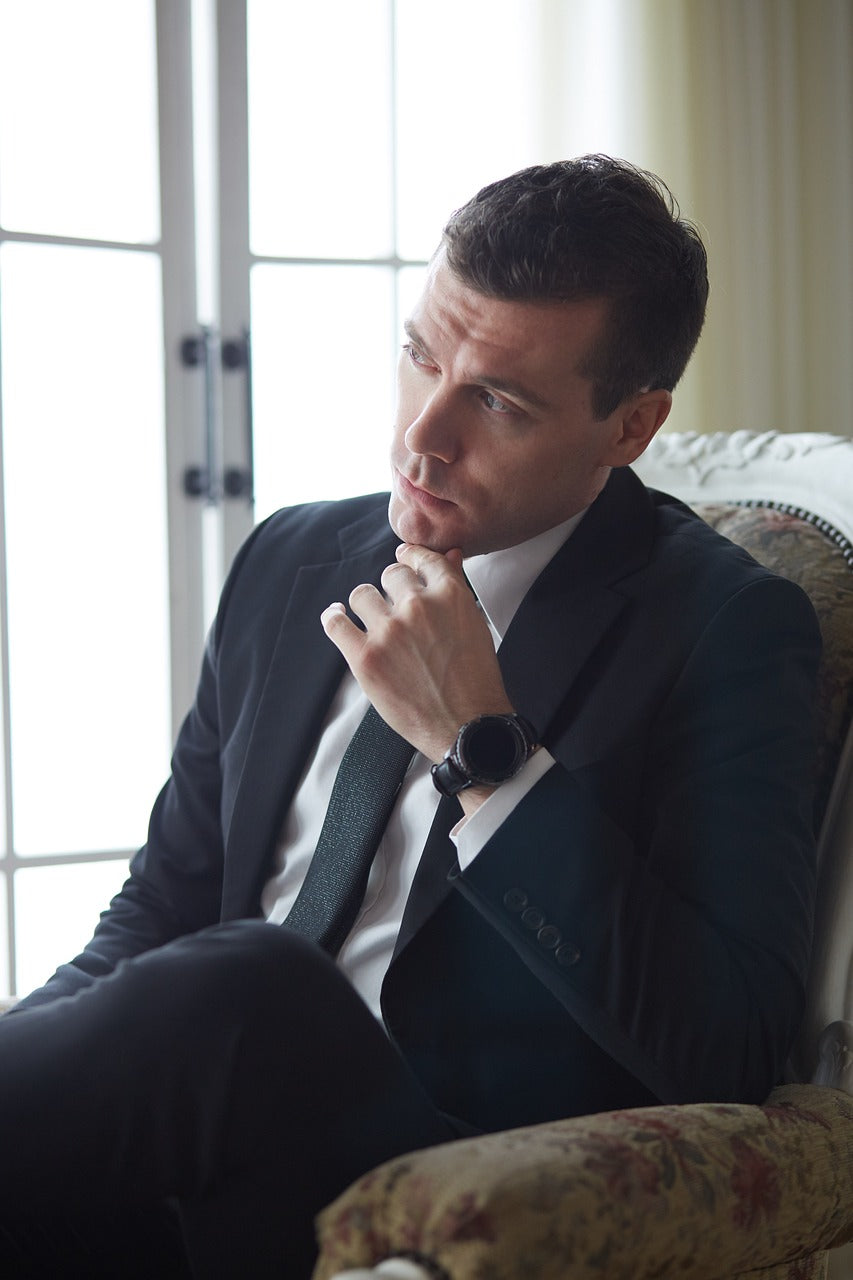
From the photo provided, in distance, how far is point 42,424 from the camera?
2258 millimetres

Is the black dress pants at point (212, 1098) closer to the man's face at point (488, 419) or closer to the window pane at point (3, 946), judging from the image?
the man's face at point (488, 419)

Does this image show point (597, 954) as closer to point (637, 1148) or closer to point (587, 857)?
point (587, 857)

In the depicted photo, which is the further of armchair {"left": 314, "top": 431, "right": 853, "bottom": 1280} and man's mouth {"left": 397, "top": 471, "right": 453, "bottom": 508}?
man's mouth {"left": 397, "top": 471, "right": 453, "bottom": 508}

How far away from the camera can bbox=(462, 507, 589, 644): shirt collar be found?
1.33 meters

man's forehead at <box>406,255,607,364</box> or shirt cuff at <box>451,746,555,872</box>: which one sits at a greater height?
man's forehead at <box>406,255,607,364</box>

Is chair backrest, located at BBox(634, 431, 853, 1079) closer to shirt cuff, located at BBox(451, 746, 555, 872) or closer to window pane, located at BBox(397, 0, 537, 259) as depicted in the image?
shirt cuff, located at BBox(451, 746, 555, 872)

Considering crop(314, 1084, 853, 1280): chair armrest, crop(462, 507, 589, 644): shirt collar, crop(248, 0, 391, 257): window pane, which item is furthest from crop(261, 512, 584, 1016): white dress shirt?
crop(248, 0, 391, 257): window pane

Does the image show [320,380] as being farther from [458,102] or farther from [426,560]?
[426,560]

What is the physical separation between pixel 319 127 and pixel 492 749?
67.3 inches

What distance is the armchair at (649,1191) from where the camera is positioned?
0.73 m

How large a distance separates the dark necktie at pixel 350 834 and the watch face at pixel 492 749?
0.17 meters

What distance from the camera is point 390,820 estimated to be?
4.14 feet

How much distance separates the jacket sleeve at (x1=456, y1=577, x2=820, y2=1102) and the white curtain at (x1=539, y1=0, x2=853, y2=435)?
128 cm

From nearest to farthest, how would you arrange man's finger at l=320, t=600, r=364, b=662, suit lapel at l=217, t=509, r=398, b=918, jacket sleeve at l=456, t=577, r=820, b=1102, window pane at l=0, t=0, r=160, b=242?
jacket sleeve at l=456, t=577, r=820, b=1102 → man's finger at l=320, t=600, r=364, b=662 → suit lapel at l=217, t=509, r=398, b=918 → window pane at l=0, t=0, r=160, b=242
